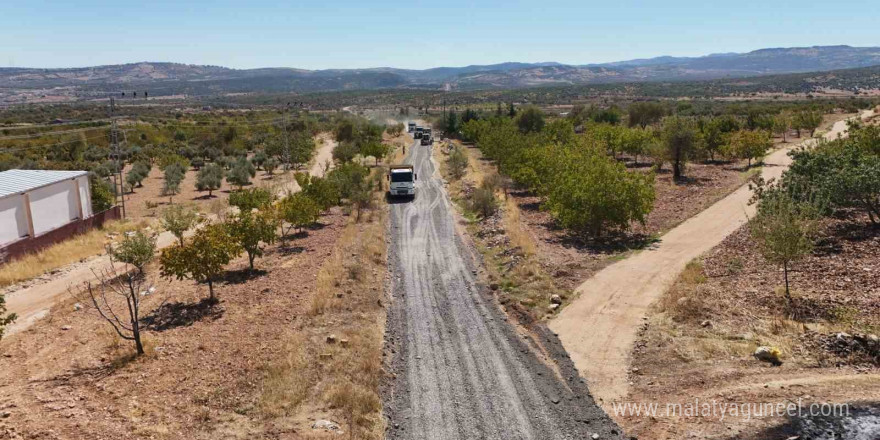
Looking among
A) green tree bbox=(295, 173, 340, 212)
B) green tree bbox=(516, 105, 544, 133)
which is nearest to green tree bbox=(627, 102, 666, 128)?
green tree bbox=(516, 105, 544, 133)

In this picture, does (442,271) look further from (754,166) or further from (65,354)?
(754,166)

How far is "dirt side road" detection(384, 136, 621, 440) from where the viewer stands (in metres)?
13.4

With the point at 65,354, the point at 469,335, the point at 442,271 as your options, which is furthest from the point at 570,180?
the point at 65,354

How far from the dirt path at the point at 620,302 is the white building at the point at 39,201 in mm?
28909

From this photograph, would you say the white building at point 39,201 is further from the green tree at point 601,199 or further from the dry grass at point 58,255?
the green tree at point 601,199

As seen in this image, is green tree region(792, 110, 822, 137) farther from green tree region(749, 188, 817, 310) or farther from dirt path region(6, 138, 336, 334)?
dirt path region(6, 138, 336, 334)

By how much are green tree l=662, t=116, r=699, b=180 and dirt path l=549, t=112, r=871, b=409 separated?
57.3ft

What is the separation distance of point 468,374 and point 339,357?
151 inches

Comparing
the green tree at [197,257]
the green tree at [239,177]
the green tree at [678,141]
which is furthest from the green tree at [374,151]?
the green tree at [197,257]

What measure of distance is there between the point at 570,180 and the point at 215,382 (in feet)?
74.4

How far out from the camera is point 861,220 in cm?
2695

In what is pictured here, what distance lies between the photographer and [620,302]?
21.1 metres

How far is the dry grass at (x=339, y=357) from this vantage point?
44.9ft

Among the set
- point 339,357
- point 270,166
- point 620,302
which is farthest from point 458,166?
point 339,357
